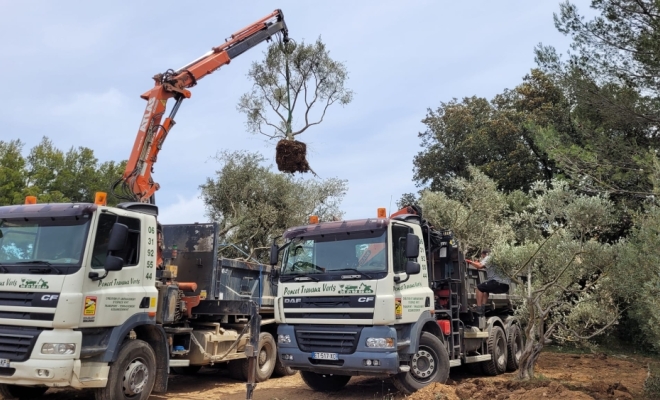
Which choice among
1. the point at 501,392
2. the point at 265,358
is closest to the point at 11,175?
the point at 265,358

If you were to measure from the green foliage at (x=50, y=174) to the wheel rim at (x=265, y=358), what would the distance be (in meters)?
20.4

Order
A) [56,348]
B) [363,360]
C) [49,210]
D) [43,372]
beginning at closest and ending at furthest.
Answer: [43,372], [56,348], [49,210], [363,360]

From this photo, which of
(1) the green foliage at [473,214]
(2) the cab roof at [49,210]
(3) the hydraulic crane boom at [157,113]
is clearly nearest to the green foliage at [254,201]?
(1) the green foliage at [473,214]

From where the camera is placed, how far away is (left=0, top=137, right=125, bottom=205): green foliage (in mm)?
27422

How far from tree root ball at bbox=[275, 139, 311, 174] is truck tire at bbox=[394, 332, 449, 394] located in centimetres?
703

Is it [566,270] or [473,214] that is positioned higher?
[473,214]

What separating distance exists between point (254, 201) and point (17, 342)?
16239mm

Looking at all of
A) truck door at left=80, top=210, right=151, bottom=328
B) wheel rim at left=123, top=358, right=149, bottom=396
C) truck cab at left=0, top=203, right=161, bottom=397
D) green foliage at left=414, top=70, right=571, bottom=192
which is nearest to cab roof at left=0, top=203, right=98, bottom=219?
truck cab at left=0, top=203, right=161, bottom=397

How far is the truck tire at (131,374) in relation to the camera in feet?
22.9

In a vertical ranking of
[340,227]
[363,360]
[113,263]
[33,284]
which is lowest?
[363,360]

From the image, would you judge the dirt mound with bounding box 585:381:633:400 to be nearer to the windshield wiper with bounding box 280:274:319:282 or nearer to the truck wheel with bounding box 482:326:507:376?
the truck wheel with bounding box 482:326:507:376

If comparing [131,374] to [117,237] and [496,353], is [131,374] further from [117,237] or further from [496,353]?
[496,353]

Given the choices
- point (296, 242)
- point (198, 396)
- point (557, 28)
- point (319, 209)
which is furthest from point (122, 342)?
point (319, 209)

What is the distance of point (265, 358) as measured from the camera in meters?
10.9
